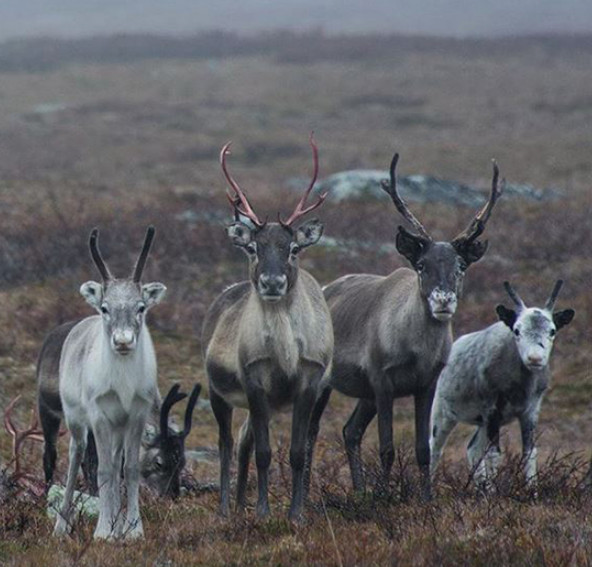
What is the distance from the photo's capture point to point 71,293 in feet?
66.0

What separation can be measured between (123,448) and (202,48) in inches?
3700

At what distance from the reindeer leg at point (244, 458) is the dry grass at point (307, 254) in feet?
1.01

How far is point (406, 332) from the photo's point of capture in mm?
11133

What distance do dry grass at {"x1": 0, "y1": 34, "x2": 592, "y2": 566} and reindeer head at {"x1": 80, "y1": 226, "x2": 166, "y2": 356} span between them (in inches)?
53.3

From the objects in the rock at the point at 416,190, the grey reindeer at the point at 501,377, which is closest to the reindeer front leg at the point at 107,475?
the grey reindeer at the point at 501,377

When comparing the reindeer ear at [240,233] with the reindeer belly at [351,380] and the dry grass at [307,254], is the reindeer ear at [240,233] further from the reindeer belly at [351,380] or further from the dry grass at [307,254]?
the reindeer belly at [351,380]

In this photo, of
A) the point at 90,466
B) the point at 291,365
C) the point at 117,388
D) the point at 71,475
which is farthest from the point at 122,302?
the point at 90,466

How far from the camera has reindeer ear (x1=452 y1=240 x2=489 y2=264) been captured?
10.9 metres

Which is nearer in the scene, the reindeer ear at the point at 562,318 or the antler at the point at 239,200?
the antler at the point at 239,200

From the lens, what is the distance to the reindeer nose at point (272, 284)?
9623 millimetres

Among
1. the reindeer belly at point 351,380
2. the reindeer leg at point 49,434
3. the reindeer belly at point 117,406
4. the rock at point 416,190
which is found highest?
the reindeer belly at point 117,406

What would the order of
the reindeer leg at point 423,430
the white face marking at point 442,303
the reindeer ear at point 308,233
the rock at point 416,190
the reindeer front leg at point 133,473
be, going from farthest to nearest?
1. the rock at point 416,190
2. the reindeer leg at point 423,430
3. the white face marking at point 442,303
4. the reindeer ear at point 308,233
5. the reindeer front leg at point 133,473

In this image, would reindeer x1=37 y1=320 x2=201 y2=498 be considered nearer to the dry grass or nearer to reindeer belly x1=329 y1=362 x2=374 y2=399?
the dry grass

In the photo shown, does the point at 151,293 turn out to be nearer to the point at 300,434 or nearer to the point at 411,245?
the point at 300,434
